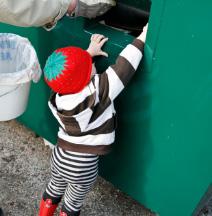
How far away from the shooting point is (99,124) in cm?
160

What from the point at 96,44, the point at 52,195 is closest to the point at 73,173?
the point at 52,195

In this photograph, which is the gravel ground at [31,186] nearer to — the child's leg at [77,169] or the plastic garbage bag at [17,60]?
the child's leg at [77,169]

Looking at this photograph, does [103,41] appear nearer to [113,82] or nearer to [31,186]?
[113,82]

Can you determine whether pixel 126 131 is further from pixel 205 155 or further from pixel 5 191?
pixel 5 191

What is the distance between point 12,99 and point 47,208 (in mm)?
616

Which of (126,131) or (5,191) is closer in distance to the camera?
(126,131)

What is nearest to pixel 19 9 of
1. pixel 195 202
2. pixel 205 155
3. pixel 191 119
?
pixel 191 119

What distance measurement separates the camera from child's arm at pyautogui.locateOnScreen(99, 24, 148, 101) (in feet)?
4.82

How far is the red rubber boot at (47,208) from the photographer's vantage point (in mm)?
1955

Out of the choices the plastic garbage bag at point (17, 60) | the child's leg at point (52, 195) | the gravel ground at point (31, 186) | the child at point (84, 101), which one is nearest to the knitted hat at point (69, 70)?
the child at point (84, 101)

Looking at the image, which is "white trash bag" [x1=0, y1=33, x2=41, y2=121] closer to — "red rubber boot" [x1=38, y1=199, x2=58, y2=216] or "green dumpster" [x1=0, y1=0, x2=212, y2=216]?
"green dumpster" [x1=0, y1=0, x2=212, y2=216]

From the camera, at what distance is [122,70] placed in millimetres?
1477

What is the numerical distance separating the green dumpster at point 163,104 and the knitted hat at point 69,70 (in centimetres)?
17

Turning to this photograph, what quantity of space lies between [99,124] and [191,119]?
39cm
